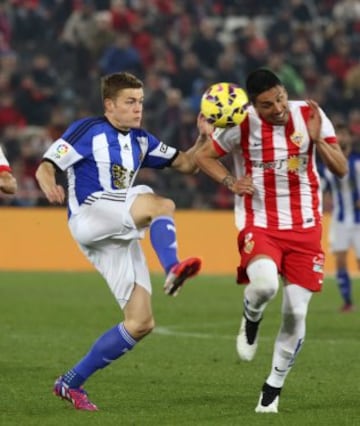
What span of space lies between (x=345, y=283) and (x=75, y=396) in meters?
8.01

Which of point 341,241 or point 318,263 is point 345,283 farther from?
point 318,263

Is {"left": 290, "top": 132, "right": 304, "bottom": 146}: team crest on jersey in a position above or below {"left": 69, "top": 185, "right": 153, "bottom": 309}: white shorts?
above

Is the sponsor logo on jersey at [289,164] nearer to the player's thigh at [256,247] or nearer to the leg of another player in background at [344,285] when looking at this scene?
the player's thigh at [256,247]

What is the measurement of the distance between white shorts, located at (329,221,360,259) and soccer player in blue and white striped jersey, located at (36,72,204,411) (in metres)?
8.19

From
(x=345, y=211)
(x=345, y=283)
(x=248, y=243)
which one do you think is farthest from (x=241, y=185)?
(x=345, y=211)

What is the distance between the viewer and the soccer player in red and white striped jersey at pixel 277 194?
27.9 feet

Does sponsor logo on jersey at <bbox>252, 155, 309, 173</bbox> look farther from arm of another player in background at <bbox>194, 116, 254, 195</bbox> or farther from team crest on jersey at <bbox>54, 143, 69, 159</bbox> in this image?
team crest on jersey at <bbox>54, 143, 69, 159</bbox>

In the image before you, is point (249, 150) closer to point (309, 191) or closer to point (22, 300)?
point (309, 191)

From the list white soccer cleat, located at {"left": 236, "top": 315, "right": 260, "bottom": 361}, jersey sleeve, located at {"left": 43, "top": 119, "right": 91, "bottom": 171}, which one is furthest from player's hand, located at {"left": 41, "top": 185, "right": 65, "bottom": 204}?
white soccer cleat, located at {"left": 236, "top": 315, "right": 260, "bottom": 361}

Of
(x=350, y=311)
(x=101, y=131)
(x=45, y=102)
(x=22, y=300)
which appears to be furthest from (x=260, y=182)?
(x=45, y=102)

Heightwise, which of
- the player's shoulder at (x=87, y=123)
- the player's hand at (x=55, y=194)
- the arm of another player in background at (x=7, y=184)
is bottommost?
the arm of another player in background at (x=7, y=184)

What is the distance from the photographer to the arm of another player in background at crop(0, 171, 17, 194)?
28.2 ft

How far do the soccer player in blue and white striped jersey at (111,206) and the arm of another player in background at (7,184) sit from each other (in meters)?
0.24

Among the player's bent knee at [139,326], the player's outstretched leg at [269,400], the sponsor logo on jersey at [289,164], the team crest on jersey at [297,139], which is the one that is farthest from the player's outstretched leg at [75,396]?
the team crest on jersey at [297,139]
